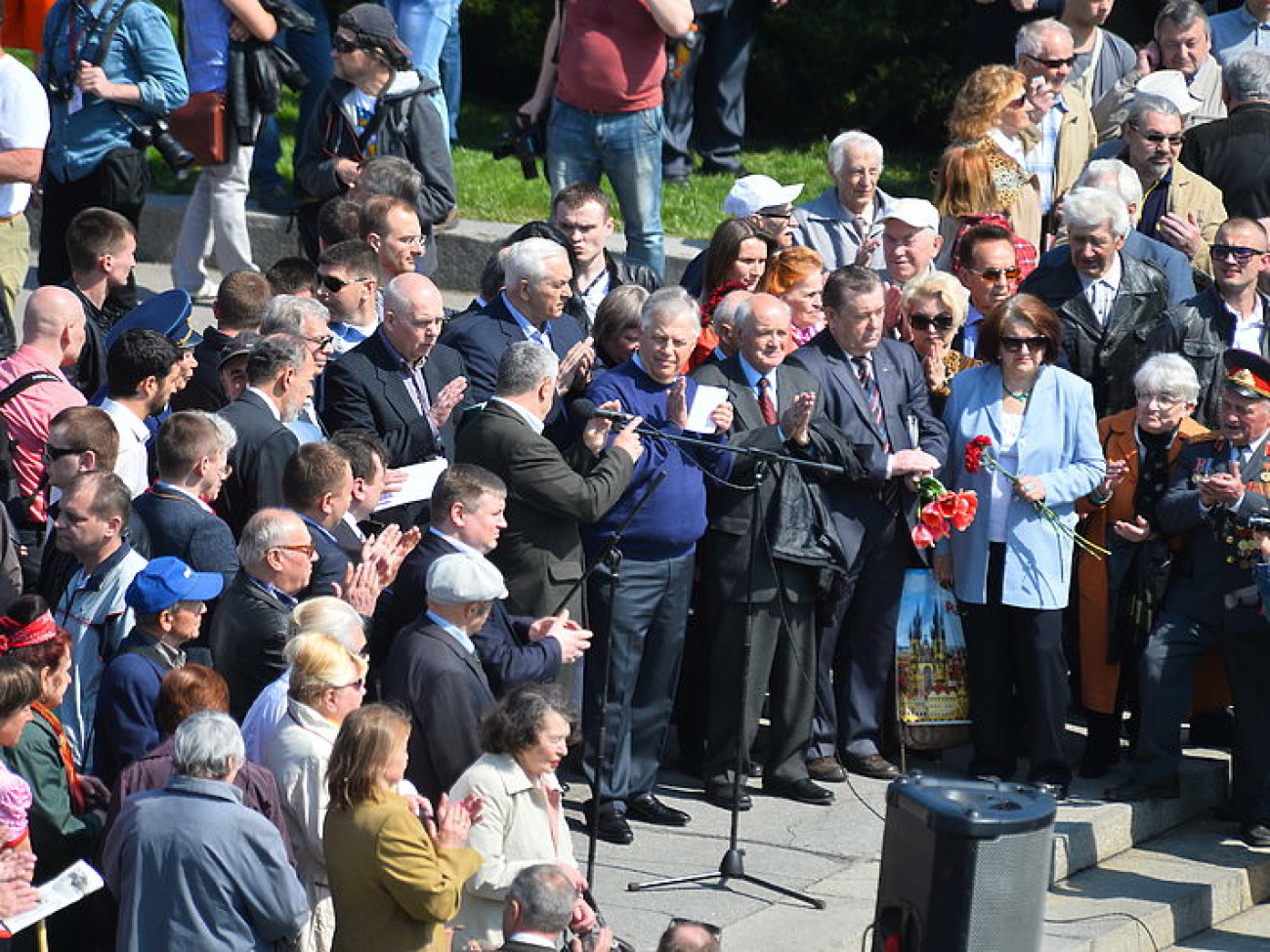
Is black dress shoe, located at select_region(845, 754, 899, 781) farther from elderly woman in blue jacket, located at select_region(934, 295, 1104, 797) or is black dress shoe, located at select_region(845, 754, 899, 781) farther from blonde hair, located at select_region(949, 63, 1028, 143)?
blonde hair, located at select_region(949, 63, 1028, 143)

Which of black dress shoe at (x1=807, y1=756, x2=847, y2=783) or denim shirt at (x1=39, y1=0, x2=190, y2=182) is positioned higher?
denim shirt at (x1=39, y1=0, x2=190, y2=182)

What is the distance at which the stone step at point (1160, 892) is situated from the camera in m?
8.95

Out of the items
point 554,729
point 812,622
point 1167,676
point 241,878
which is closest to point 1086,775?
point 1167,676

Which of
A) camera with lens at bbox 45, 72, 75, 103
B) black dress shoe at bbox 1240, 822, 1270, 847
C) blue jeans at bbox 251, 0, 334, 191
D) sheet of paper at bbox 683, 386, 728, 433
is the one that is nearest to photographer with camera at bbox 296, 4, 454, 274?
camera with lens at bbox 45, 72, 75, 103

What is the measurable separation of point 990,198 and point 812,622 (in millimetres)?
2984

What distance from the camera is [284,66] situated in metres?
12.6

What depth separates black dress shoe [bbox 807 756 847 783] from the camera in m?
9.59

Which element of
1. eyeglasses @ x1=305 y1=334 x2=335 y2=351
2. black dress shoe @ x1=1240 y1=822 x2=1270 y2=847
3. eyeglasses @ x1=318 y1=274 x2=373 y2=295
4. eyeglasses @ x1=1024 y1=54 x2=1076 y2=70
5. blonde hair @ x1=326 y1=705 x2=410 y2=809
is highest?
eyeglasses @ x1=1024 y1=54 x2=1076 y2=70

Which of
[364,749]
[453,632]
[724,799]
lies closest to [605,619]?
[724,799]

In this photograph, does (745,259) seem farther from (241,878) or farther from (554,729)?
(241,878)

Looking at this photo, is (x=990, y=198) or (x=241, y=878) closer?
(x=241, y=878)

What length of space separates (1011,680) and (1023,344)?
1412mm

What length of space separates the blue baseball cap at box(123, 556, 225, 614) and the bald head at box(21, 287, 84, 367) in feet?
6.46

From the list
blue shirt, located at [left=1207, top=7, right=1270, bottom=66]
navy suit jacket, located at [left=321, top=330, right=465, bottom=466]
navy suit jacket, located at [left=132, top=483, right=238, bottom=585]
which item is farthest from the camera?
blue shirt, located at [left=1207, top=7, right=1270, bottom=66]
